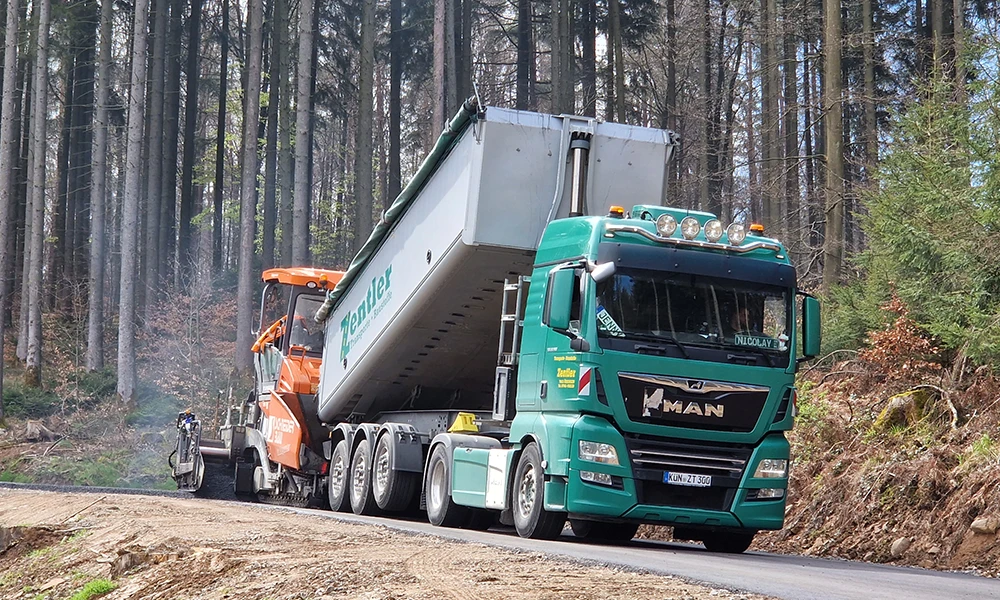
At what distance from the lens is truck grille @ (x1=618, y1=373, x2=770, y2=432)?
1043 cm

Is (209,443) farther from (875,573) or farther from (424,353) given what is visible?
(875,573)

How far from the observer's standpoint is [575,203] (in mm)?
12055

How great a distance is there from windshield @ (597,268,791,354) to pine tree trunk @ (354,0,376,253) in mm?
21145

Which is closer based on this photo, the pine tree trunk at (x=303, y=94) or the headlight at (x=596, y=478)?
the headlight at (x=596, y=478)

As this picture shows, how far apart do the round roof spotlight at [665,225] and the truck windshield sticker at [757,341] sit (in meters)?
1.15

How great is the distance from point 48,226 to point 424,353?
39100mm

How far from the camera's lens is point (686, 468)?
10.6m

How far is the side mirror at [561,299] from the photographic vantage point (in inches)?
413

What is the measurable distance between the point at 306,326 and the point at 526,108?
23502 mm

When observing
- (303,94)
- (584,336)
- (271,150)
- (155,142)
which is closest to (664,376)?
(584,336)

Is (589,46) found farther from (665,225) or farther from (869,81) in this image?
(665,225)

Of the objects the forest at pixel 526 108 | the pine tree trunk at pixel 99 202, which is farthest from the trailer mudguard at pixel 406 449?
the pine tree trunk at pixel 99 202

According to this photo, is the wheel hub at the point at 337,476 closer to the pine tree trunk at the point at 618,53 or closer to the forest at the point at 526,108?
the forest at the point at 526,108

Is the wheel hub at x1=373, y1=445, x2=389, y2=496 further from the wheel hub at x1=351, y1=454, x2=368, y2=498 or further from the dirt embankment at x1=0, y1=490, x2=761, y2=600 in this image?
the dirt embankment at x1=0, y1=490, x2=761, y2=600
